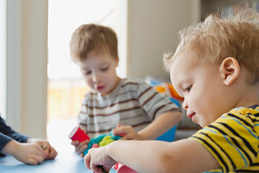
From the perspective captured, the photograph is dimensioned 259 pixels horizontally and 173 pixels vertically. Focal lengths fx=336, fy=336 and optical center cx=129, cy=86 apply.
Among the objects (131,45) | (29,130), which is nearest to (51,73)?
(131,45)

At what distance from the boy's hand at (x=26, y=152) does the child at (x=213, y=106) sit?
291mm

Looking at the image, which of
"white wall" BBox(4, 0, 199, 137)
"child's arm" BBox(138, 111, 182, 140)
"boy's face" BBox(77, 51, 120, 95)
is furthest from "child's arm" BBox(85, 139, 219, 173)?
"white wall" BBox(4, 0, 199, 137)

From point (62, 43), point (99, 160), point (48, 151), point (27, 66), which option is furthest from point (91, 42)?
point (62, 43)

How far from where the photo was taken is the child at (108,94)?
1.34 m

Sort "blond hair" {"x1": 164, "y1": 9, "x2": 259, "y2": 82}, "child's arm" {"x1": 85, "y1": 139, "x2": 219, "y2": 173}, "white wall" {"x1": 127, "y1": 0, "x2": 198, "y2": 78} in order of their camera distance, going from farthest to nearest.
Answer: "white wall" {"x1": 127, "y1": 0, "x2": 198, "y2": 78}
"blond hair" {"x1": 164, "y1": 9, "x2": 259, "y2": 82}
"child's arm" {"x1": 85, "y1": 139, "x2": 219, "y2": 173}

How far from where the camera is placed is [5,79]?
1841 millimetres

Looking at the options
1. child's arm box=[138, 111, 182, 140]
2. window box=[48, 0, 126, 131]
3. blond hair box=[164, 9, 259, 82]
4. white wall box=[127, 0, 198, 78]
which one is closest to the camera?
blond hair box=[164, 9, 259, 82]

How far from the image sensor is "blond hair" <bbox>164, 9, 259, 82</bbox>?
0.59m

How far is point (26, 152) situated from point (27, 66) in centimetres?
106

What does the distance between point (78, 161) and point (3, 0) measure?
4.19 feet

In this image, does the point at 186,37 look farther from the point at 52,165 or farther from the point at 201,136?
the point at 52,165

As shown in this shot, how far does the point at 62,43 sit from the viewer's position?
351 cm

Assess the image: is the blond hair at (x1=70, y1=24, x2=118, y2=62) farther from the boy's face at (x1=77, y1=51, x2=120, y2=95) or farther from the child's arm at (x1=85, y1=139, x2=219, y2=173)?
the child's arm at (x1=85, y1=139, x2=219, y2=173)

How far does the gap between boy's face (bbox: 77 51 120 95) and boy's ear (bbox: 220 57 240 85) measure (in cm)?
83
